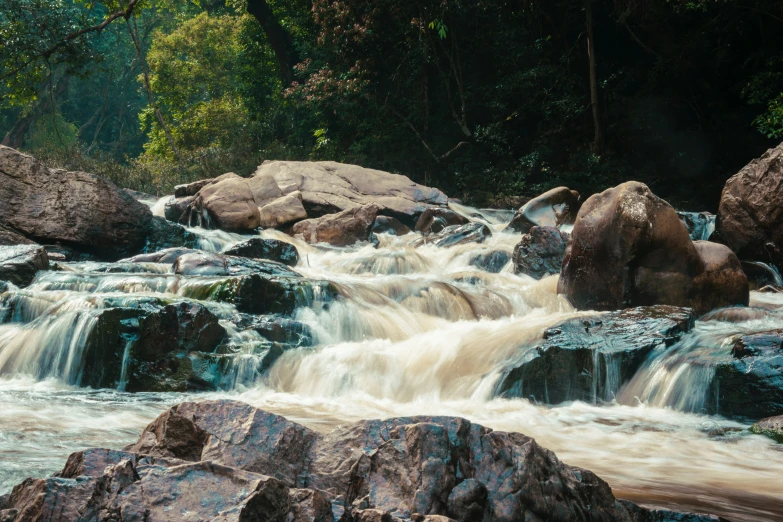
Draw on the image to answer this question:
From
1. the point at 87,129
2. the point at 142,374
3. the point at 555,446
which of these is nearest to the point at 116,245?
the point at 142,374

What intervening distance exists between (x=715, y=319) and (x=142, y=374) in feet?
19.2

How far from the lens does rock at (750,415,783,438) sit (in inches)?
203

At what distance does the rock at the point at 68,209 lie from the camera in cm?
1155

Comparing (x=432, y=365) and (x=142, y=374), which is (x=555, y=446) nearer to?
(x=432, y=365)

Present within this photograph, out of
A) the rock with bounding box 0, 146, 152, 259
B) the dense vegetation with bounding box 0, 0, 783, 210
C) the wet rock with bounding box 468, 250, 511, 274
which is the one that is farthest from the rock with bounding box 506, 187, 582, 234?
the rock with bounding box 0, 146, 152, 259

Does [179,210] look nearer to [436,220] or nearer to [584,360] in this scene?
[436,220]

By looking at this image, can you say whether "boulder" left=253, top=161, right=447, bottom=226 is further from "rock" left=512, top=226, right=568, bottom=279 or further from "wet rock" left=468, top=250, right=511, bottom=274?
"rock" left=512, top=226, right=568, bottom=279

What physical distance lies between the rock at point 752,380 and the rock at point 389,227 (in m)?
9.44

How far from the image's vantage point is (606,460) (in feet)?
15.1

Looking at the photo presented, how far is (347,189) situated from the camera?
1670cm

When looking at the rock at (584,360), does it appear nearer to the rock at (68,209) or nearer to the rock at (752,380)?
the rock at (752,380)

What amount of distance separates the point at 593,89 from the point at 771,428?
47.8ft

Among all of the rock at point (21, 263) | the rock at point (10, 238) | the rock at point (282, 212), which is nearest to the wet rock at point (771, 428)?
the rock at point (21, 263)

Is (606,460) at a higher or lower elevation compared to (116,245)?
lower
